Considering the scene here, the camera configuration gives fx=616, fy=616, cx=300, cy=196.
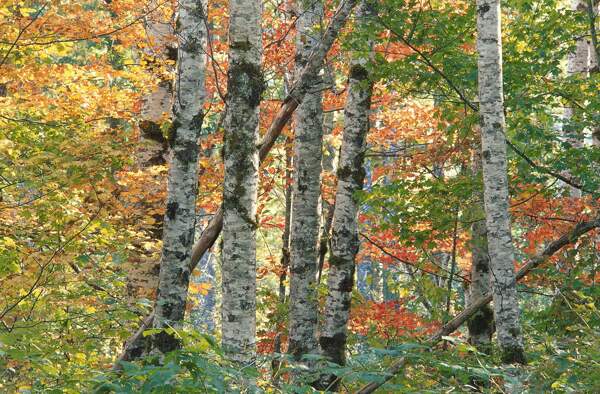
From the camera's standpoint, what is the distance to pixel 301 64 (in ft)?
29.7

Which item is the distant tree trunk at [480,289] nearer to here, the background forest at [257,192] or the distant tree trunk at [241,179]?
the background forest at [257,192]

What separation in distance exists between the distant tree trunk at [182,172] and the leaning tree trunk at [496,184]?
2941 mm

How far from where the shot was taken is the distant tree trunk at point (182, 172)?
649cm

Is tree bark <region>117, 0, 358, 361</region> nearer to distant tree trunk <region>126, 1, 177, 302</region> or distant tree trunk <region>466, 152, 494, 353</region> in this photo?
distant tree trunk <region>126, 1, 177, 302</region>

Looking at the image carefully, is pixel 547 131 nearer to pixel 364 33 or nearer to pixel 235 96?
pixel 364 33

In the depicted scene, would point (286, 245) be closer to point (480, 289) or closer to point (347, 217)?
point (480, 289)

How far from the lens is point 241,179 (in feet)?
18.2

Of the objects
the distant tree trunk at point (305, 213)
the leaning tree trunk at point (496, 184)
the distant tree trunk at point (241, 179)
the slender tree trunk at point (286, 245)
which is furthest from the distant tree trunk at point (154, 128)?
the leaning tree trunk at point (496, 184)

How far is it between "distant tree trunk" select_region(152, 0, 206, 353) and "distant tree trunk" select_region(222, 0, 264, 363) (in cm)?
101

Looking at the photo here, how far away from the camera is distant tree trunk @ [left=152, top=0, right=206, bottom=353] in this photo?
649 cm

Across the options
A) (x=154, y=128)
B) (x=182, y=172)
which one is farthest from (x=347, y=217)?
(x=154, y=128)

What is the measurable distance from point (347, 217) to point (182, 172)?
226 centimetres

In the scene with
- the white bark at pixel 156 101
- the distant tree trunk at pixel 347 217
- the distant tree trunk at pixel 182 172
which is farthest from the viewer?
the white bark at pixel 156 101

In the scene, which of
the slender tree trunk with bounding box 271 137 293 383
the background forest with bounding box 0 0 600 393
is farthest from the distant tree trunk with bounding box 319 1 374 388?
Result: the slender tree trunk with bounding box 271 137 293 383
